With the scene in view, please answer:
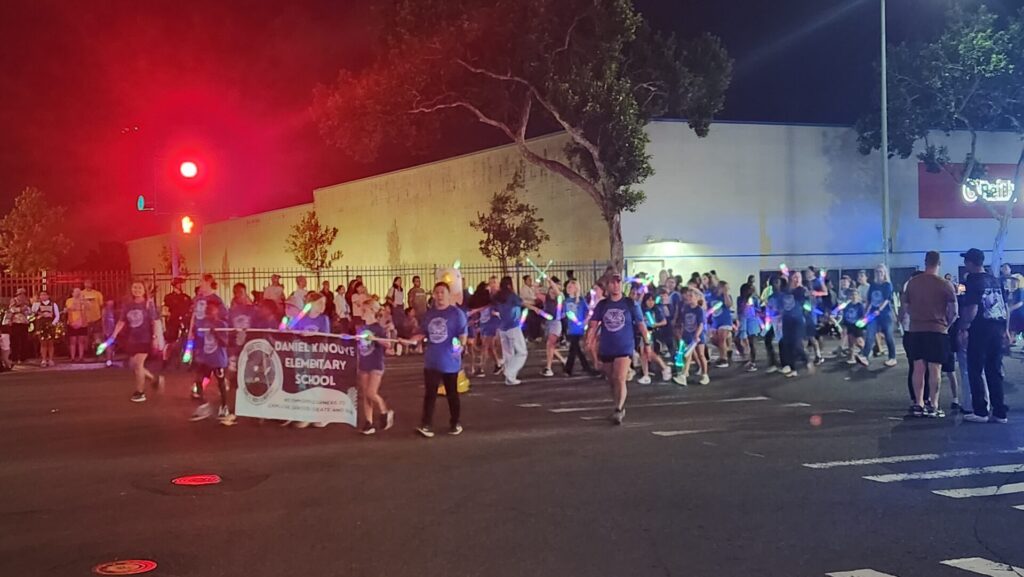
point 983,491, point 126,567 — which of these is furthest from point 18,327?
point 983,491

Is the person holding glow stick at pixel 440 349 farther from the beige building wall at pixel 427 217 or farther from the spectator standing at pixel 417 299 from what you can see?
the beige building wall at pixel 427 217

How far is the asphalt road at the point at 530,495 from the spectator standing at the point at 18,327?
8902mm

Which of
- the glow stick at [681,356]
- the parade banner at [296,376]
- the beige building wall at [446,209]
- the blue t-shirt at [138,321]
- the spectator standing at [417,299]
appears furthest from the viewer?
the beige building wall at [446,209]

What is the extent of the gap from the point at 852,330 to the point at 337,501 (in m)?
12.9

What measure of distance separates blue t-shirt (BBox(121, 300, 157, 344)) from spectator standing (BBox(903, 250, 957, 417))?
10.3 metres

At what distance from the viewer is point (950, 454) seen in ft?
29.6

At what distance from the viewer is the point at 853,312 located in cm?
1702

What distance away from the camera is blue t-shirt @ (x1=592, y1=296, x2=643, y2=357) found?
36.4 ft

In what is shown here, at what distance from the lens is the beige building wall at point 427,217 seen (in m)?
29.6

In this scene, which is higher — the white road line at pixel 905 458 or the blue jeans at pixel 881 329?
the blue jeans at pixel 881 329

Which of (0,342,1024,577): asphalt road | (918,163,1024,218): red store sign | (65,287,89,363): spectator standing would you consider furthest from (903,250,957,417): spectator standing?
(918,163,1024,218): red store sign

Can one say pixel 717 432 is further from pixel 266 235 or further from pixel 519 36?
pixel 266 235

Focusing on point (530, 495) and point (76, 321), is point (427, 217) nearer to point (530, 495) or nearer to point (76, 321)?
point (76, 321)

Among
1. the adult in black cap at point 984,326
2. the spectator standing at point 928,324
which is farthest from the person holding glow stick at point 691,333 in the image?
the adult in black cap at point 984,326
